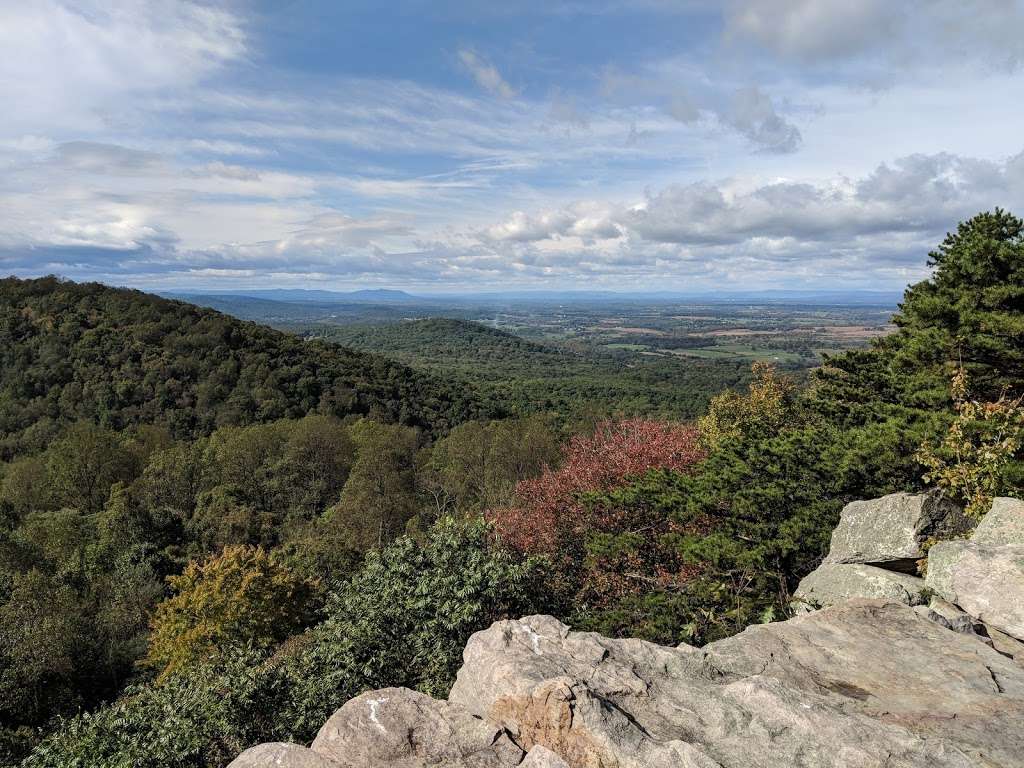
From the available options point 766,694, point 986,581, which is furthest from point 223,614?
point 986,581

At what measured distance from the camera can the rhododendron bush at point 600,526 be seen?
612 inches

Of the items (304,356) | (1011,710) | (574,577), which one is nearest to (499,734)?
(1011,710)

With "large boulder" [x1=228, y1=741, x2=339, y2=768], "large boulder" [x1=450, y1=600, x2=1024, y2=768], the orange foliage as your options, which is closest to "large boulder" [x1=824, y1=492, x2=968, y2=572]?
"large boulder" [x1=450, y1=600, x2=1024, y2=768]

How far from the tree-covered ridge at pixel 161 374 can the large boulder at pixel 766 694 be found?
209 feet

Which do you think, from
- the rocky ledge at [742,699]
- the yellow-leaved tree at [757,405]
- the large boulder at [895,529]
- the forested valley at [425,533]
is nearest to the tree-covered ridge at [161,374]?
the forested valley at [425,533]

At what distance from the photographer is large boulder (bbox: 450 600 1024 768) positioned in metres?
6.15

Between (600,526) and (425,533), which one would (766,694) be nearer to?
(600,526)

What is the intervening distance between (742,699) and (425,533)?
71.8 ft

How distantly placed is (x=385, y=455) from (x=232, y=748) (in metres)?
28.7

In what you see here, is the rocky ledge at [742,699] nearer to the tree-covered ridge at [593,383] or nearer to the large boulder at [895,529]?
the large boulder at [895,529]

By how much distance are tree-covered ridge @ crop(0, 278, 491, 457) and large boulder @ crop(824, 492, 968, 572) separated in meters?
61.9

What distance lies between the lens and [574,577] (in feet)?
54.4

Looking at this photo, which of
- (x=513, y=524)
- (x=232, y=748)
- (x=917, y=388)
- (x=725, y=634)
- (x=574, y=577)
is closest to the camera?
(x=232, y=748)

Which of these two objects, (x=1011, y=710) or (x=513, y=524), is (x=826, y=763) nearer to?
(x=1011, y=710)
